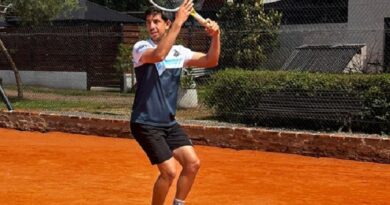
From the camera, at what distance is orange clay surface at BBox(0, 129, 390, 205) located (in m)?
7.32

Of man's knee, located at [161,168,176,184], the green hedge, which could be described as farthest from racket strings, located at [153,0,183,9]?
man's knee, located at [161,168,176,184]

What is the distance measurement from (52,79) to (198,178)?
15482mm

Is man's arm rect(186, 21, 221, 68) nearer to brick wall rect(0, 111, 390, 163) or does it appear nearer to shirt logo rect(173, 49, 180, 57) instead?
shirt logo rect(173, 49, 180, 57)

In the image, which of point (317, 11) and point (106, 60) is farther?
point (106, 60)

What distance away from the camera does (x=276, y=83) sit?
12.3 metres

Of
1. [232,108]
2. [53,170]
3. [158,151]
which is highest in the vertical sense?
[158,151]

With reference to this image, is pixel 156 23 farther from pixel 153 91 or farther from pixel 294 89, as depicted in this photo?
pixel 294 89

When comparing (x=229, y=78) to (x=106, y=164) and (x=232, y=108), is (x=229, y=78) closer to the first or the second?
(x=232, y=108)

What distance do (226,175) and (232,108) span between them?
13.6 ft

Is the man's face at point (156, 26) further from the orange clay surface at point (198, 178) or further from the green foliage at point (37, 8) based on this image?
the green foliage at point (37, 8)

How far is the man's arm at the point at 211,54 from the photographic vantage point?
532 centimetres

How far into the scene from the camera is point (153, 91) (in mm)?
5320

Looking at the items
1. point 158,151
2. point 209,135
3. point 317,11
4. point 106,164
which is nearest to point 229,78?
point 209,135

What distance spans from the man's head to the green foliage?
1295 centimetres
